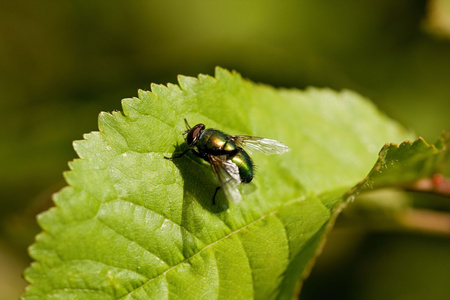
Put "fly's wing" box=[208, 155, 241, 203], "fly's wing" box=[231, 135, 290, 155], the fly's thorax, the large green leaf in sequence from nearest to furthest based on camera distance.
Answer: the large green leaf < "fly's wing" box=[208, 155, 241, 203] < the fly's thorax < "fly's wing" box=[231, 135, 290, 155]

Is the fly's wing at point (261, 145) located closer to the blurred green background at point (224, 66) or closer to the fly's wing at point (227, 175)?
the fly's wing at point (227, 175)

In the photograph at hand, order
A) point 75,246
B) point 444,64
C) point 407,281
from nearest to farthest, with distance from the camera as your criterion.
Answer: point 75,246, point 444,64, point 407,281

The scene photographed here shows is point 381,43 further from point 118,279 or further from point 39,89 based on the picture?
point 118,279

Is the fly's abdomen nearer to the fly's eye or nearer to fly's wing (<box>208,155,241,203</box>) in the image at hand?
fly's wing (<box>208,155,241,203</box>)

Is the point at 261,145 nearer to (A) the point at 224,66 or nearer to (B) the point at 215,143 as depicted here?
(B) the point at 215,143

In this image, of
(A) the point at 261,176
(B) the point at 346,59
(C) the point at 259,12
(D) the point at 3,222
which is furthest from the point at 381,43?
(D) the point at 3,222

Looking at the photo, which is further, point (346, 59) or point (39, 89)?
point (346, 59)

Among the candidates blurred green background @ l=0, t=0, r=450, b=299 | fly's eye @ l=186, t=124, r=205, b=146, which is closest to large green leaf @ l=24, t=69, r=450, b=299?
fly's eye @ l=186, t=124, r=205, b=146

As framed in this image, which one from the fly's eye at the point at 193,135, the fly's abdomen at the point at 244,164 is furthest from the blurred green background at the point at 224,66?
the fly's abdomen at the point at 244,164
